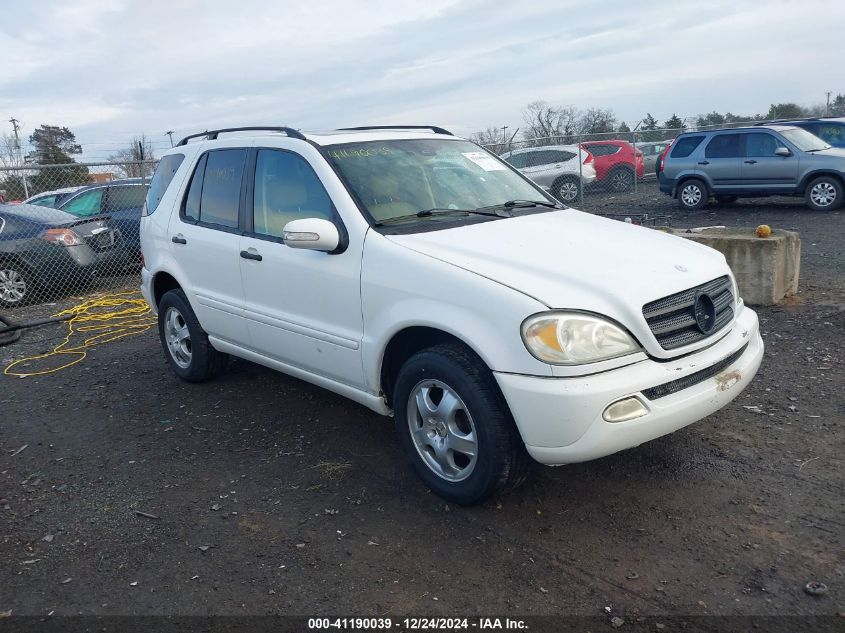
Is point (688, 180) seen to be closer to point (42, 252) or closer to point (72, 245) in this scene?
point (72, 245)

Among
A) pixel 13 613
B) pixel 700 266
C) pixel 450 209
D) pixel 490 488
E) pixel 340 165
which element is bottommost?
pixel 13 613

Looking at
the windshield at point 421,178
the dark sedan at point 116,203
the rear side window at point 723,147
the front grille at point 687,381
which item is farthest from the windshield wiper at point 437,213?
the rear side window at point 723,147

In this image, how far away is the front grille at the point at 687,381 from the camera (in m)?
3.35

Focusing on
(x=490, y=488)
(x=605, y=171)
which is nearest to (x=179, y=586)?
(x=490, y=488)

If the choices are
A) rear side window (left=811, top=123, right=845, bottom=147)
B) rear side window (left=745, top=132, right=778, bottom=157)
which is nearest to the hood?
rear side window (left=745, top=132, right=778, bottom=157)

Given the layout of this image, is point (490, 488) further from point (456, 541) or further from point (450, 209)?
point (450, 209)

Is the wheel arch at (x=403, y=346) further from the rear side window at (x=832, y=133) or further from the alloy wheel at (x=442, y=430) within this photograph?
the rear side window at (x=832, y=133)

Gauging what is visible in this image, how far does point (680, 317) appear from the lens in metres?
3.54

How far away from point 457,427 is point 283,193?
198 centimetres

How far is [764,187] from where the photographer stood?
→ 48.6 feet

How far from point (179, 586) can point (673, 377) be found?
7.90ft

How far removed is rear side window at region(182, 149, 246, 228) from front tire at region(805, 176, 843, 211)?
41.4ft

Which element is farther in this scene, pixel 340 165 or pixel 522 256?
pixel 340 165

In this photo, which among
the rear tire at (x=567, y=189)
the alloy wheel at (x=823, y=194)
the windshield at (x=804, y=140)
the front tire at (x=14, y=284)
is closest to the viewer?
the front tire at (x=14, y=284)
